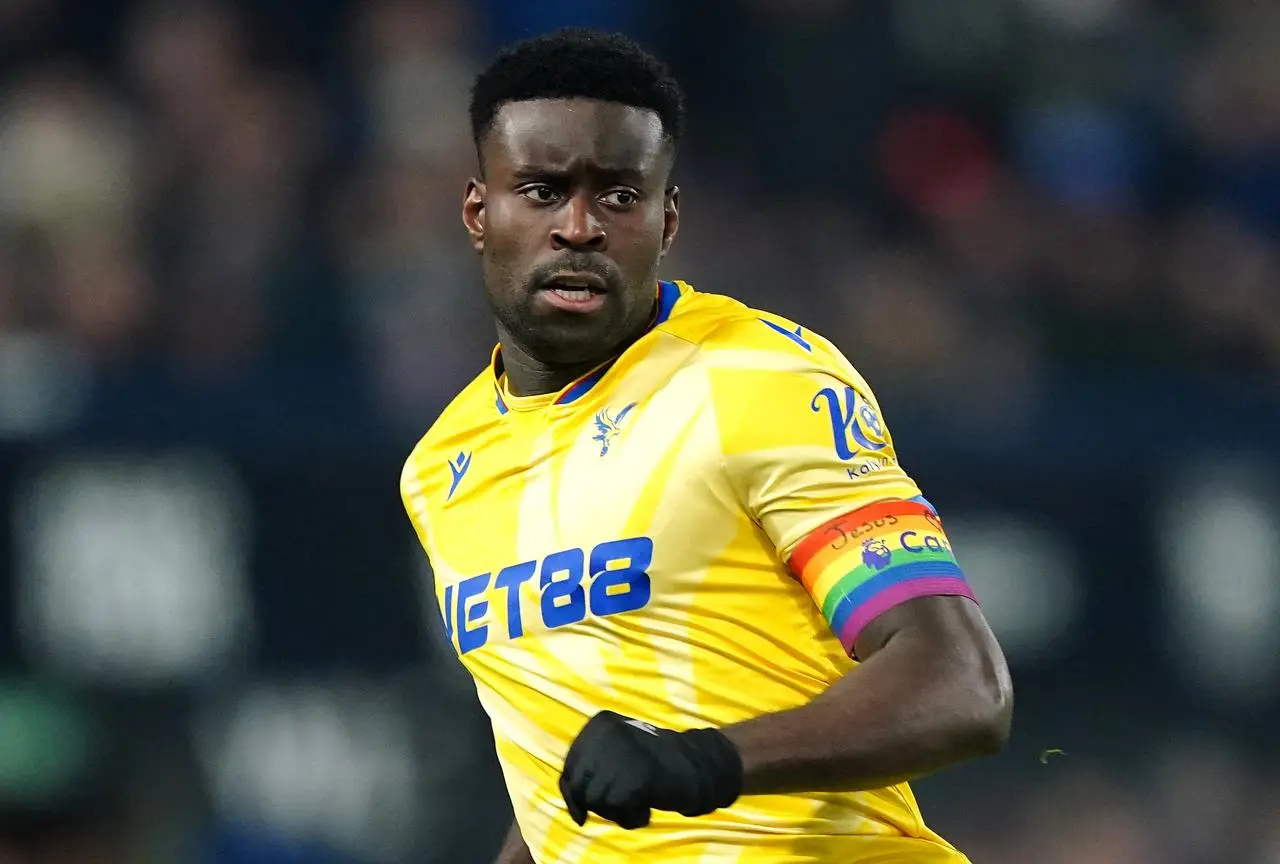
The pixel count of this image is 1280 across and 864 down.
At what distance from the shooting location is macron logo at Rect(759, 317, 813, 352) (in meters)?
2.98

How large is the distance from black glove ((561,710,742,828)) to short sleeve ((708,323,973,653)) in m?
0.38

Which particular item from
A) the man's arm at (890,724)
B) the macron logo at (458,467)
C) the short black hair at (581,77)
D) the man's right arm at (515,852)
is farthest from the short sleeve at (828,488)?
the man's right arm at (515,852)

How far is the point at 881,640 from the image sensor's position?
8.63 ft

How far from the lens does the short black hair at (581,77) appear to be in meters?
3.15

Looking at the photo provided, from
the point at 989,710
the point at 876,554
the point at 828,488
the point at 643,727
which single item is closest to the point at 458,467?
the point at 828,488

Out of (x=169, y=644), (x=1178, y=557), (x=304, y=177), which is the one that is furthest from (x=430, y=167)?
(x=1178, y=557)

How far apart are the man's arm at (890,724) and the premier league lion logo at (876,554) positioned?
133mm

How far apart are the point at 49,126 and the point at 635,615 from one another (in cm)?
530

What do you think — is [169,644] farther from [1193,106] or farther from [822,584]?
[1193,106]

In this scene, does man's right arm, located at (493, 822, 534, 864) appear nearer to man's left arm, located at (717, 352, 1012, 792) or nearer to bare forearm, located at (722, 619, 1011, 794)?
man's left arm, located at (717, 352, 1012, 792)

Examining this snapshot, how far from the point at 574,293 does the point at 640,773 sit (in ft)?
3.63

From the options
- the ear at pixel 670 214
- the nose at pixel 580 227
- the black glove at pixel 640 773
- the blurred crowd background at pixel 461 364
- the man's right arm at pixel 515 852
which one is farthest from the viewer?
the blurred crowd background at pixel 461 364

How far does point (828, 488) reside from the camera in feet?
9.08

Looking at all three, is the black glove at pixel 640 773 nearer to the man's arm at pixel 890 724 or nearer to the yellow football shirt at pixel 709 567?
the man's arm at pixel 890 724
